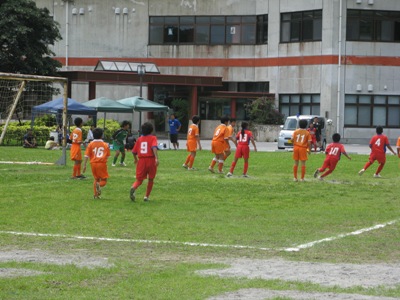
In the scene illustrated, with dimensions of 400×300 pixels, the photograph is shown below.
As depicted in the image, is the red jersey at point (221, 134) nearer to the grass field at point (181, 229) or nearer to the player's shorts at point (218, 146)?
the player's shorts at point (218, 146)

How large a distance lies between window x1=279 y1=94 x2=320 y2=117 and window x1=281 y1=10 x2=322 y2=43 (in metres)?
3.73

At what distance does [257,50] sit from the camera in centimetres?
6488

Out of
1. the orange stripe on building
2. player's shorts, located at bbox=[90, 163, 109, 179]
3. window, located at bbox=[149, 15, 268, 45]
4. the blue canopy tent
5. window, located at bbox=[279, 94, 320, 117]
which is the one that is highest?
window, located at bbox=[149, 15, 268, 45]

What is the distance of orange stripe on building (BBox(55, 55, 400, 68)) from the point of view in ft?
199

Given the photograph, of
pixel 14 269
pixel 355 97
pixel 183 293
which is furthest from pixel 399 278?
pixel 355 97

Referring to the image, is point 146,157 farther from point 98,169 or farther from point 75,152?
point 75,152

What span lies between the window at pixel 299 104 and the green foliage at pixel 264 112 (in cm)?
135

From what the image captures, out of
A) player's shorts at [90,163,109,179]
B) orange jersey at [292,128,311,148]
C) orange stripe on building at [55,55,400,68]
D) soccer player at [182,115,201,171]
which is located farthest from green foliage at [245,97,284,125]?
player's shorts at [90,163,109,179]

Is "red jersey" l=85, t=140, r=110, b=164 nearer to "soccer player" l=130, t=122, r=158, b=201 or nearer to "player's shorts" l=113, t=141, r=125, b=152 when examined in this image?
"soccer player" l=130, t=122, r=158, b=201

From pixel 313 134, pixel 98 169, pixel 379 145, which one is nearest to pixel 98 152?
pixel 98 169

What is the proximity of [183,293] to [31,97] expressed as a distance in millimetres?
39285

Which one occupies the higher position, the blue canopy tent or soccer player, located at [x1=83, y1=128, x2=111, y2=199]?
the blue canopy tent

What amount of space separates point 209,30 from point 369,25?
452 inches

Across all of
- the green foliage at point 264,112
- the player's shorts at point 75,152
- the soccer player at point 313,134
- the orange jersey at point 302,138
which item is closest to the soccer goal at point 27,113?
the soccer player at point 313,134
